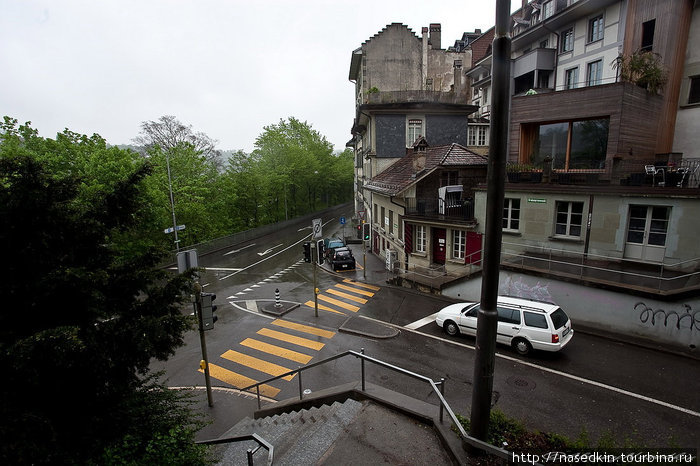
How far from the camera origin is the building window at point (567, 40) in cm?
2362

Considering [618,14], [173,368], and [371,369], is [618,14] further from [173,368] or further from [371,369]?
[173,368]

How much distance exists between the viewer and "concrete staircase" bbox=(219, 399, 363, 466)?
18.1 ft

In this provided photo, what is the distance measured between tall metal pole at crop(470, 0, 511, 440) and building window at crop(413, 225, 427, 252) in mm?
16170

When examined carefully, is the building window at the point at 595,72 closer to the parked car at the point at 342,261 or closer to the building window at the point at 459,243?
the building window at the point at 459,243

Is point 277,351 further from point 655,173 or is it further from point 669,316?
point 655,173

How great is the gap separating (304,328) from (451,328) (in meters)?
6.22

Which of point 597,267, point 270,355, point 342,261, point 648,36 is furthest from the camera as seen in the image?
point 342,261

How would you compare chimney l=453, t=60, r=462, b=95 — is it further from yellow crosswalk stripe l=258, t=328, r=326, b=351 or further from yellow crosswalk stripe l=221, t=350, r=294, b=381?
yellow crosswalk stripe l=221, t=350, r=294, b=381

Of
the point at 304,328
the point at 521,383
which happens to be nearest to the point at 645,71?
the point at 521,383

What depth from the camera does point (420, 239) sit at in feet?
68.3

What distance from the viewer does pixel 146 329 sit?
14.2 ft

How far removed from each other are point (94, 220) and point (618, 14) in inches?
1106

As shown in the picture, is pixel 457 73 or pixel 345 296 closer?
pixel 345 296

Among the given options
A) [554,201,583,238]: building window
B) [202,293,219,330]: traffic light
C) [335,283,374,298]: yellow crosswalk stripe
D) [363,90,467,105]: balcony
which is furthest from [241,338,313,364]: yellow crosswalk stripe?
[363,90,467,105]: balcony
